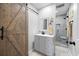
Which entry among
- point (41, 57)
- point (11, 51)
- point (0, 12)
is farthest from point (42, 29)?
point (0, 12)

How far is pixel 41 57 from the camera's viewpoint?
1890 millimetres

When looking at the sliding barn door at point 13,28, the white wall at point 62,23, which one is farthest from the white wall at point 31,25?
the white wall at point 62,23

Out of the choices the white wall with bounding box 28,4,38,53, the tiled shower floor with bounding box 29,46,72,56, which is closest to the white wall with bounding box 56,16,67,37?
the tiled shower floor with bounding box 29,46,72,56

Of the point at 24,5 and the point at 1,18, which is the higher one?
the point at 24,5

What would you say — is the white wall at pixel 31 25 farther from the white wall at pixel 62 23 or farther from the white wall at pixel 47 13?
the white wall at pixel 62 23

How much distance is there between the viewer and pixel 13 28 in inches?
73.0

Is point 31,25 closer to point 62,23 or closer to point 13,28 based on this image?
point 13,28

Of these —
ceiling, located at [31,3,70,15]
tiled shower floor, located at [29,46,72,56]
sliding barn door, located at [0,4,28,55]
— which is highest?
ceiling, located at [31,3,70,15]

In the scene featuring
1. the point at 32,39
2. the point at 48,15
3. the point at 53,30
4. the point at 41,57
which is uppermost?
the point at 48,15

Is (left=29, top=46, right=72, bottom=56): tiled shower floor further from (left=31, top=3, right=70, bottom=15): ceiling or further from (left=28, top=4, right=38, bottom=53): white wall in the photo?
(left=31, top=3, right=70, bottom=15): ceiling

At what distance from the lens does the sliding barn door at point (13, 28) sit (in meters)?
1.85

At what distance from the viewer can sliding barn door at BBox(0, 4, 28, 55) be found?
72.7 inches

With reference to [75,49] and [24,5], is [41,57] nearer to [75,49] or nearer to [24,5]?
[75,49]

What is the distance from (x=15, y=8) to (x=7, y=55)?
0.84 metres
